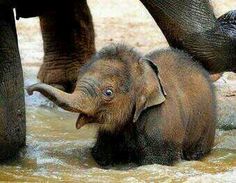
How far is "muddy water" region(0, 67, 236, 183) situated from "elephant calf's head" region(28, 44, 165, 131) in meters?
0.13

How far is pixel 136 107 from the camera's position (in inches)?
209

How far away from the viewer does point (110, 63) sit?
5.34 metres

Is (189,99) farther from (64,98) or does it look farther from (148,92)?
(64,98)

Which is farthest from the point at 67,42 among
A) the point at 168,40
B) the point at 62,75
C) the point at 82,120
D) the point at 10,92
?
the point at 82,120

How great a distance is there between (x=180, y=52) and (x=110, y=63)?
0.57m

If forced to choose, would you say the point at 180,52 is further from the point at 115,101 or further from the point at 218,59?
the point at 115,101

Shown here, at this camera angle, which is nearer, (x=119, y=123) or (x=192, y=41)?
(x=119, y=123)

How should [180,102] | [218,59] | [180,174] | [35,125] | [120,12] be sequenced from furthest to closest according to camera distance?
[120,12] → [35,125] → [218,59] → [180,102] → [180,174]

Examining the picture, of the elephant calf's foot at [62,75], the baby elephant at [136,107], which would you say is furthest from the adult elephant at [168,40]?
the elephant calf's foot at [62,75]

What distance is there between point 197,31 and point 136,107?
0.68 meters

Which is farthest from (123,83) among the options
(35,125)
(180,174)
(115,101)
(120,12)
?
(120,12)

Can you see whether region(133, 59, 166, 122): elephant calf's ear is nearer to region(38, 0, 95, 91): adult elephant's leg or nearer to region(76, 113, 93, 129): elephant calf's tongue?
region(76, 113, 93, 129): elephant calf's tongue

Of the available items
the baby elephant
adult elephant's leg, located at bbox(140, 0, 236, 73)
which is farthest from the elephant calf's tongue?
adult elephant's leg, located at bbox(140, 0, 236, 73)

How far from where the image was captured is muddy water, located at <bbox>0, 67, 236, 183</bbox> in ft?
16.7
